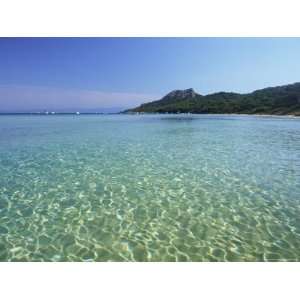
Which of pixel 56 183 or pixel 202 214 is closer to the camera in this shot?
pixel 202 214
